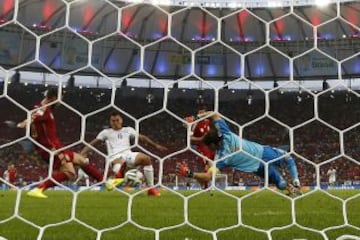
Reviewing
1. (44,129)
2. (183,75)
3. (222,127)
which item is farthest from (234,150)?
(183,75)

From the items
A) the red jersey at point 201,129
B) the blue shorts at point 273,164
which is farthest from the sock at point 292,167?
the red jersey at point 201,129

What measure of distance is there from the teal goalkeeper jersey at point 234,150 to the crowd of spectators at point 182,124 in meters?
6.43

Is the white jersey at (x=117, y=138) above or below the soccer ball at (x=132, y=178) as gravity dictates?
above

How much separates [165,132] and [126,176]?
309 inches

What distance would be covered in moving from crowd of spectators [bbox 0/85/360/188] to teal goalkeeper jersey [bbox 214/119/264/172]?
643cm

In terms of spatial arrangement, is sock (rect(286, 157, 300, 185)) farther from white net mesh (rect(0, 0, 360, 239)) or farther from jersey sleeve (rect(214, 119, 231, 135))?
white net mesh (rect(0, 0, 360, 239))

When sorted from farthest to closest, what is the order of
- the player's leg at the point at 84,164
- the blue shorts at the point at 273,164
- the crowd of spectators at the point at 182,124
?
the crowd of spectators at the point at 182,124
the blue shorts at the point at 273,164
the player's leg at the point at 84,164

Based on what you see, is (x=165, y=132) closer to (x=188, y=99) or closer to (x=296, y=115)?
(x=188, y=99)

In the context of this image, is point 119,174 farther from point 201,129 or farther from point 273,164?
point 273,164

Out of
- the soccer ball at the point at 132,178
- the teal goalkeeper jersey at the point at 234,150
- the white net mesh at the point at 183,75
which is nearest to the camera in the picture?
the teal goalkeeper jersey at the point at 234,150

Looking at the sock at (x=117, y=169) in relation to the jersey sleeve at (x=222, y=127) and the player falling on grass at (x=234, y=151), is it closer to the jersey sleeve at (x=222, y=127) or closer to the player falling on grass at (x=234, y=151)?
the player falling on grass at (x=234, y=151)

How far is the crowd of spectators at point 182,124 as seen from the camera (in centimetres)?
1181

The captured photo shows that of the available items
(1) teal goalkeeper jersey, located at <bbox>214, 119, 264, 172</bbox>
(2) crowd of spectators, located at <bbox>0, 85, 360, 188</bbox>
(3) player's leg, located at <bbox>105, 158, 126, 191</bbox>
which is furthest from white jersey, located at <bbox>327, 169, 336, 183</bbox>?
(3) player's leg, located at <bbox>105, 158, 126, 191</bbox>

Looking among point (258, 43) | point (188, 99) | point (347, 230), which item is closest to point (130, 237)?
point (347, 230)
